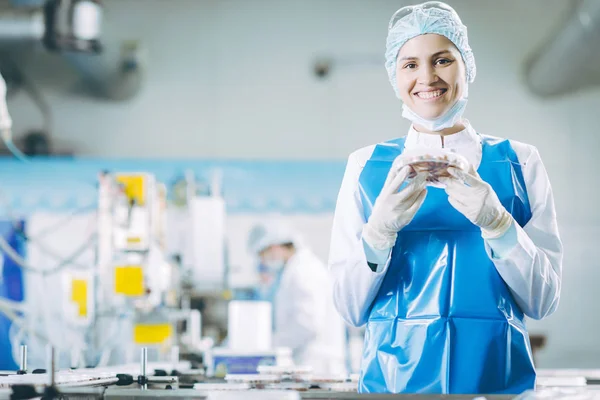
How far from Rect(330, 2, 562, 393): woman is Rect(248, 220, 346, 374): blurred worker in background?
3259 mm

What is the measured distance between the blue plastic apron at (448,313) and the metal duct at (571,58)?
415cm

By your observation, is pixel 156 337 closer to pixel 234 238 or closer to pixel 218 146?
pixel 218 146

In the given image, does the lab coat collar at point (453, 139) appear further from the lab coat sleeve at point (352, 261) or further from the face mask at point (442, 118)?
the lab coat sleeve at point (352, 261)

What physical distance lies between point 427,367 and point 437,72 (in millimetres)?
607

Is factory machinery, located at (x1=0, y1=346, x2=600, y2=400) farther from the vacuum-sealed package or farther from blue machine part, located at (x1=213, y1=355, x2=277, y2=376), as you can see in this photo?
blue machine part, located at (x1=213, y1=355, x2=277, y2=376)

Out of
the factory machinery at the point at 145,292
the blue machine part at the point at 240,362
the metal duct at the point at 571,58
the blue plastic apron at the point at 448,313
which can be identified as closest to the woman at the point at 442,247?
the blue plastic apron at the point at 448,313

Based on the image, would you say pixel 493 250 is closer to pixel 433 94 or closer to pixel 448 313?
pixel 448 313

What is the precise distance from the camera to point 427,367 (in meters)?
1.53

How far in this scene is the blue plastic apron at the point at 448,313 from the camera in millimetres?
1528

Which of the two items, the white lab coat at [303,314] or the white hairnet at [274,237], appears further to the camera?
the white hairnet at [274,237]

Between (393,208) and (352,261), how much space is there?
160mm

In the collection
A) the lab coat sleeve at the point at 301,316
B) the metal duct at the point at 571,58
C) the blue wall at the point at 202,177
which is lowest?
the lab coat sleeve at the point at 301,316

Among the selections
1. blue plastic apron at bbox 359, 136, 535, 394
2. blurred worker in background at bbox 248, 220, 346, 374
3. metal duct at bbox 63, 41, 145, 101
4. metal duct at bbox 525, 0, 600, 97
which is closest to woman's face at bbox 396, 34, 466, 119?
blue plastic apron at bbox 359, 136, 535, 394

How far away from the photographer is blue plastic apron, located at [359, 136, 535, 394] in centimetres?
153
